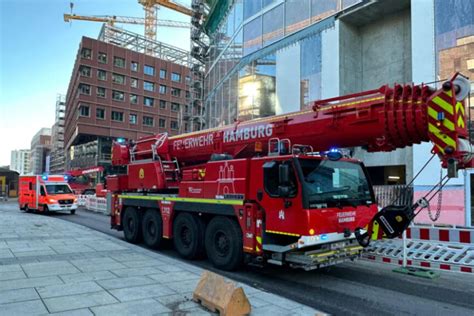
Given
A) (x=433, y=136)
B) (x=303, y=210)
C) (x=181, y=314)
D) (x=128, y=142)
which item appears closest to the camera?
(x=181, y=314)

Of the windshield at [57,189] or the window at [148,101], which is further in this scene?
the window at [148,101]

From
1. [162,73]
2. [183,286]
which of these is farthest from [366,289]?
[162,73]

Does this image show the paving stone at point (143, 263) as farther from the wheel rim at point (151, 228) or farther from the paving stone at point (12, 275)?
the wheel rim at point (151, 228)

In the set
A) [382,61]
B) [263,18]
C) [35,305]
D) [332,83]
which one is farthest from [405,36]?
[35,305]

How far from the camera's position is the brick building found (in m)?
61.0

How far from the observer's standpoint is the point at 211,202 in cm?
841

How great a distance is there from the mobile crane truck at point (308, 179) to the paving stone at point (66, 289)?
2.74 metres

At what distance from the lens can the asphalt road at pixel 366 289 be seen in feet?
19.3

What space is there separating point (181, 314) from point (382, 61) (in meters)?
15.7

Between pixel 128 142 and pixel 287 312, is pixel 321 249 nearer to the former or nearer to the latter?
pixel 287 312

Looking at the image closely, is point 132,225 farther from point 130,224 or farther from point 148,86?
point 148,86

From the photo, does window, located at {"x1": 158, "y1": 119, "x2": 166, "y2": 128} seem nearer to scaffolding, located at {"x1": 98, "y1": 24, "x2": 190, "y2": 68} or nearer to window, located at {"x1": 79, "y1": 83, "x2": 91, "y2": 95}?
scaffolding, located at {"x1": 98, "y1": 24, "x2": 190, "y2": 68}

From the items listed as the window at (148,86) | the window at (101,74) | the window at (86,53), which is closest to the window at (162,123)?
the window at (148,86)

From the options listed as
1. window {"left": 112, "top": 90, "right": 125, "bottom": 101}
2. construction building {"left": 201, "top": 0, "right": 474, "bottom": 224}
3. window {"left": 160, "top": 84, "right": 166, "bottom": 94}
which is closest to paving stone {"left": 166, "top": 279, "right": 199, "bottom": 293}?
construction building {"left": 201, "top": 0, "right": 474, "bottom": 224}
